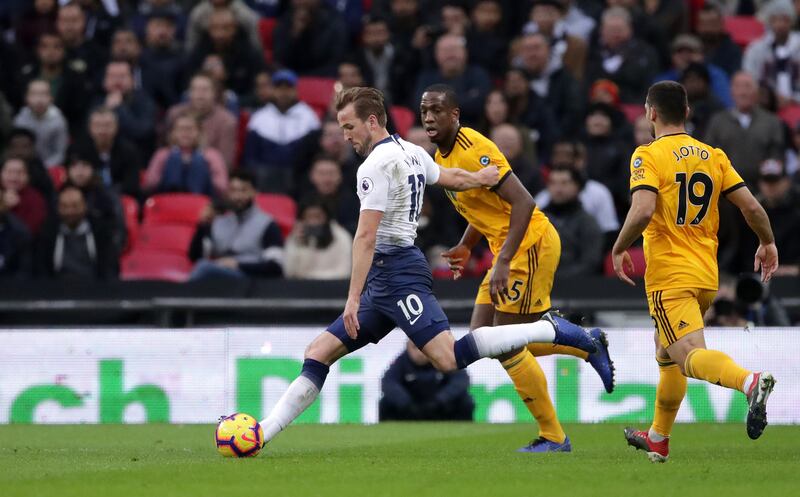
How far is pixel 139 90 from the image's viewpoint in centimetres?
1872

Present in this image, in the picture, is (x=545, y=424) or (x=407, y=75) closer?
(x=545, y=424)

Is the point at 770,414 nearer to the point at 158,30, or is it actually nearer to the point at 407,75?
the point at 407,75

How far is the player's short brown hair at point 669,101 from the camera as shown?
8.77 m

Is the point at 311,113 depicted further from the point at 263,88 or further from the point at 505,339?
the point at 505,339

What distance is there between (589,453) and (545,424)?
0.38 m

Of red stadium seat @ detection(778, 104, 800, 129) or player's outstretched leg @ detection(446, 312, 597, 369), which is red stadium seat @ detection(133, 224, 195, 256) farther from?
player's outstretched leg @ detection(446, 312, 597, 369)

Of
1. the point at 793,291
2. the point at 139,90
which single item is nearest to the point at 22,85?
the point at 139,90

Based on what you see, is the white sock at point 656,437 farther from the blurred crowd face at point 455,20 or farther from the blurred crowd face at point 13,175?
the blurred crowd face at point 455,20

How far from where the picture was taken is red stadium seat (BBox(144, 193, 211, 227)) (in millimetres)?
17094

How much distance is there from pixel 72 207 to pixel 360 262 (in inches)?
325

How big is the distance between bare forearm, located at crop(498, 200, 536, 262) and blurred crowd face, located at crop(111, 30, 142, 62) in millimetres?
10960

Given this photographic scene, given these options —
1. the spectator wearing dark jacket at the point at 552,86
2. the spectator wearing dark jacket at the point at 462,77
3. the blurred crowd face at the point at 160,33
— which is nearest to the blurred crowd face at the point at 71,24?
the blurred crowd face at the point at 160,33

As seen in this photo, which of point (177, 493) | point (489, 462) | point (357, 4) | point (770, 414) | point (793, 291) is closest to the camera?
point (177, 493)

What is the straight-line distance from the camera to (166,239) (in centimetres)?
1681
